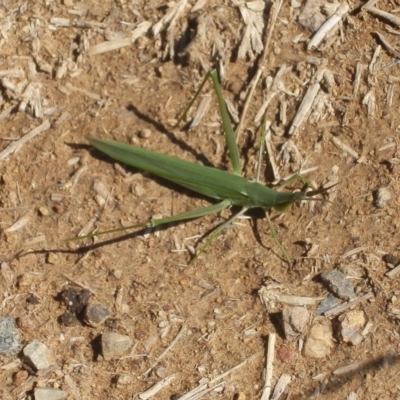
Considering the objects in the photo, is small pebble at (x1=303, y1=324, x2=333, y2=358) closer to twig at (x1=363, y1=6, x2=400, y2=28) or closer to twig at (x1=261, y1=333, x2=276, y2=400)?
twig at (x1=261, y1=333, x2=276, y2=400)

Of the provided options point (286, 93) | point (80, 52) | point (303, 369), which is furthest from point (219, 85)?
point (303, 369)

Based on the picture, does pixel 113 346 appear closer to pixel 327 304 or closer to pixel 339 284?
pixel 327 304

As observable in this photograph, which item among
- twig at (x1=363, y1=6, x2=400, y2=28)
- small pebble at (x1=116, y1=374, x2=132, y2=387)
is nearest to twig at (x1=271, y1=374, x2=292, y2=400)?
small pebble at (x1=116, y1=374, x2=132, y2=387)

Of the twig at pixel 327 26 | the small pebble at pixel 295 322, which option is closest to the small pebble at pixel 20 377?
the small pebble at pixel 295 322

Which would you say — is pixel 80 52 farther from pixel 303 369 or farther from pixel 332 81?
pixel 303 369

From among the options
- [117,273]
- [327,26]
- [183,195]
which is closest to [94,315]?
[117,273]
